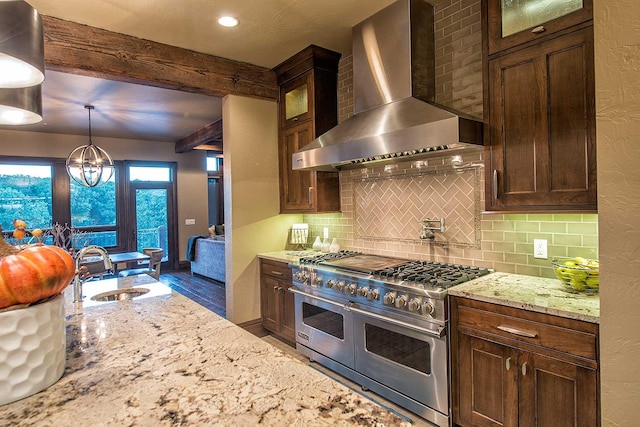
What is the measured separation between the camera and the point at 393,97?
2.71m

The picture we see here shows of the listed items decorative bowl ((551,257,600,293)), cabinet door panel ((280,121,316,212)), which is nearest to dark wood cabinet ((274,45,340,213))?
cabinet door panel ((280,121,316,212))

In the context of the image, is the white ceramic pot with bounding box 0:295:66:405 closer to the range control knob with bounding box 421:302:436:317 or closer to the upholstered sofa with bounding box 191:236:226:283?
the range control knob with bounding box 421:302:436:317

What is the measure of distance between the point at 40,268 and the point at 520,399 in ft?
6.88

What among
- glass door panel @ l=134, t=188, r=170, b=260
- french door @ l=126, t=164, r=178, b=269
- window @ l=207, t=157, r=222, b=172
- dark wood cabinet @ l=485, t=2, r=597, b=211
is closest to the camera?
dark wood cabinet @ l=485, t=2, r=597, b=211

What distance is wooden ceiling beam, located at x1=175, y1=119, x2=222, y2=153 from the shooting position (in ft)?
20.9

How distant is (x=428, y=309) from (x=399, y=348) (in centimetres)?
Result: 42

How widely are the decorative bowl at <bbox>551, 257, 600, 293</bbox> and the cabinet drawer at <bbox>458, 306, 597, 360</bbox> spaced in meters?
0.37

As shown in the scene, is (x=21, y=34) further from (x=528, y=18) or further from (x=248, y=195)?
(x=248, y=195)

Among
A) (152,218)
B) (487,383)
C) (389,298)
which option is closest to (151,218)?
(152,218)

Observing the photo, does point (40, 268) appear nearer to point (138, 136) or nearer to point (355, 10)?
point (355, 10)

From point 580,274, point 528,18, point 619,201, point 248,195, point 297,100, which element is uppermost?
point 297,100

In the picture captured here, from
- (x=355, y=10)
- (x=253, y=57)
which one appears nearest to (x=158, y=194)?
(x=253, y=57)

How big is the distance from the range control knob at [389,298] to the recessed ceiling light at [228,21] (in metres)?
2.36

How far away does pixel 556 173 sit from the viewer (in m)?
1.92
